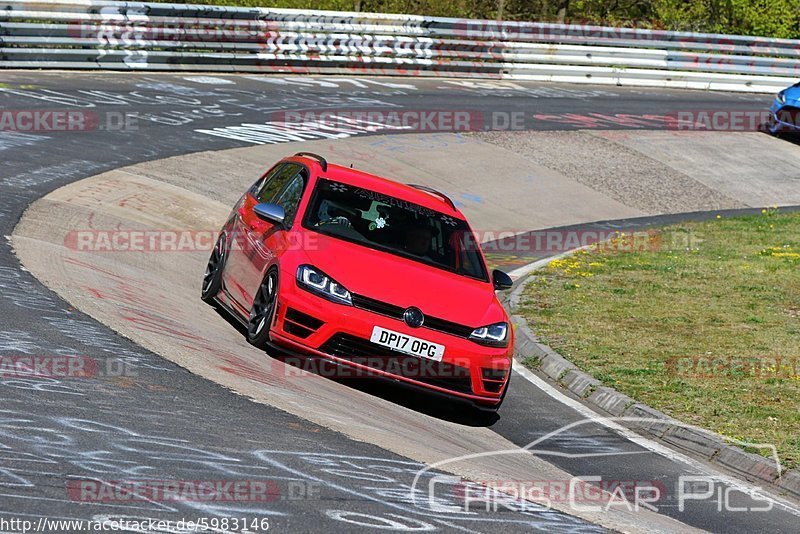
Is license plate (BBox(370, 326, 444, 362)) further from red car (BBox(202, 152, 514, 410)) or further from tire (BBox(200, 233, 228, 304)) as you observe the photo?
tire (BBox(200, 233, 228, 304))

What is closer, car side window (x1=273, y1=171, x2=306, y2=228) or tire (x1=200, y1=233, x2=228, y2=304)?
car side window (x1=273, y1=171, x2=306, y2=228)

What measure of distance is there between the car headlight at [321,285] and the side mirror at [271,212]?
82 cm

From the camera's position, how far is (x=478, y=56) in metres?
31.3

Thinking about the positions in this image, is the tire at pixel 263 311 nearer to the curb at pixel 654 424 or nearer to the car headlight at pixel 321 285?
the car headlight at pixel 321 285

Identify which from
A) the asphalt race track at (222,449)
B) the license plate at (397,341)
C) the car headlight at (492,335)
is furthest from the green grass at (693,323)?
the license plate at (397,341)

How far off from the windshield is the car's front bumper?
1047 mm

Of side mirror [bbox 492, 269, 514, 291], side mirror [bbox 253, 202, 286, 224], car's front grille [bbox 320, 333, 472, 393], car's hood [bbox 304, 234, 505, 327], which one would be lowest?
car's front grille [bbox 320, 333, 472, 393]

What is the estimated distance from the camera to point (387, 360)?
28.5 ft

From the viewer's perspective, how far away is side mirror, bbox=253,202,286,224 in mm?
9680

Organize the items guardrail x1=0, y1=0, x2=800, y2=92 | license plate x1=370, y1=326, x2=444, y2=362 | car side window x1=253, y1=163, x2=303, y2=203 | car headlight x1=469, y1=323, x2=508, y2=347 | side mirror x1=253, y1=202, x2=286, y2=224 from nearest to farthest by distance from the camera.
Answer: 1. license plate x1=370, y1=326, x2=444, y2=362
2. car headlight x1=469, y1=323, x2=508, y2=347
3. side mirror x1=253, y1=202, x2=286, y2=224
4. car side window x1=253, y1=163, x2=303, y2=203
5. guardrail x1=0, y1=0, x2=800, y2=92

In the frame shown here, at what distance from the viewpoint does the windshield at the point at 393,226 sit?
9.77 metres

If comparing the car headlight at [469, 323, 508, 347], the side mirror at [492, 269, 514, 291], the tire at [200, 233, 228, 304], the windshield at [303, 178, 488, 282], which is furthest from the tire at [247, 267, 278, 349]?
the side mirror at [492, 269, 514, 291]

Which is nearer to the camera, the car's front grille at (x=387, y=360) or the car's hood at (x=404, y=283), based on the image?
the car's front grille at (x=387, y=360)

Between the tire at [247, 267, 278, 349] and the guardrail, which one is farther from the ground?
the guardrail
